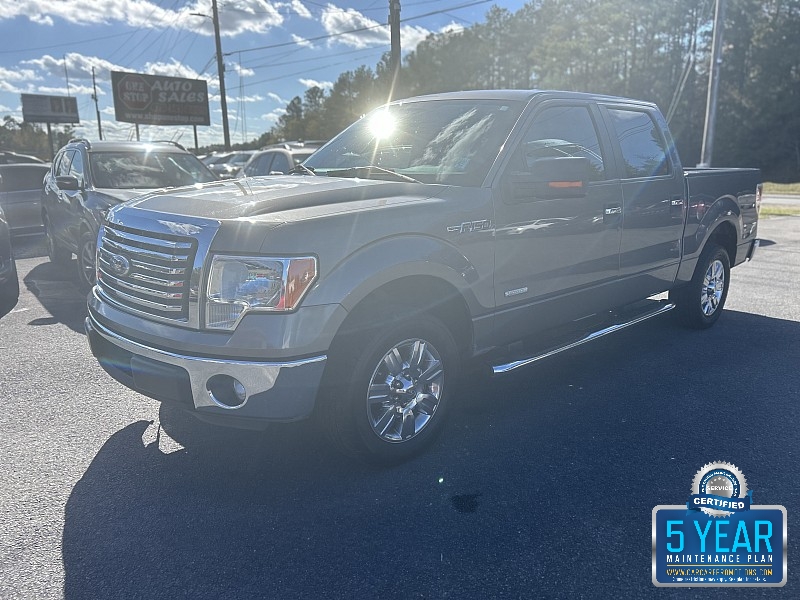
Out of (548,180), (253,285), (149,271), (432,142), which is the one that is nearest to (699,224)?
(548,180)

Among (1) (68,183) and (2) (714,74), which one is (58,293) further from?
(2) (714,74)

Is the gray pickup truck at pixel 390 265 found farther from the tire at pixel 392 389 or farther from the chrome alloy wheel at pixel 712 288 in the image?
the chrome alloy wheel at pixel 712 288

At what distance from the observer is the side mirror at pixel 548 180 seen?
3.77 m

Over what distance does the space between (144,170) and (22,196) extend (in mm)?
5749

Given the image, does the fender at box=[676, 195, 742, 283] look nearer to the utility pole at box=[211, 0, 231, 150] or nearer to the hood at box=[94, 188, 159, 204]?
the hood at box=[94, 188, 159, 204]

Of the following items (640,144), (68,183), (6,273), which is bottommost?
(6,273)

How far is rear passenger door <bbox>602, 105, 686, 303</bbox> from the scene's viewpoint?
4.85 metres

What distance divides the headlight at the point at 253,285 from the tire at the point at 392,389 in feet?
1.28

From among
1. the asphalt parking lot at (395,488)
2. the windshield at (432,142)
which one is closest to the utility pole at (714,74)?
the asphalt parking lot at (395,488)

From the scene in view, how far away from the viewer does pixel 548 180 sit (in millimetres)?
3777

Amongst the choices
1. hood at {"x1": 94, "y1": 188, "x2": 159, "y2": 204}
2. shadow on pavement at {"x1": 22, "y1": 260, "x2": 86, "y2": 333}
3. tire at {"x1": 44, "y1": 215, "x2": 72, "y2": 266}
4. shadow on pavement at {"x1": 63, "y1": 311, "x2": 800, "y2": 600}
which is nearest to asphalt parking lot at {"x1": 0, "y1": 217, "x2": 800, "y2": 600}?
shadow on pavement at {"x1": 63, "y1": 311, "x2": 800, "y2": 600}

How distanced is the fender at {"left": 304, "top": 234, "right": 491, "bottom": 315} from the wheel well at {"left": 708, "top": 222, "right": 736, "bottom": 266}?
354 centimetres

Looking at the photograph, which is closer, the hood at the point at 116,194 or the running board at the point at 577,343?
the running board at the point at 577,343

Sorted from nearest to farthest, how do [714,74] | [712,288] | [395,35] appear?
[712,288]
[714,74]
[395,35]
